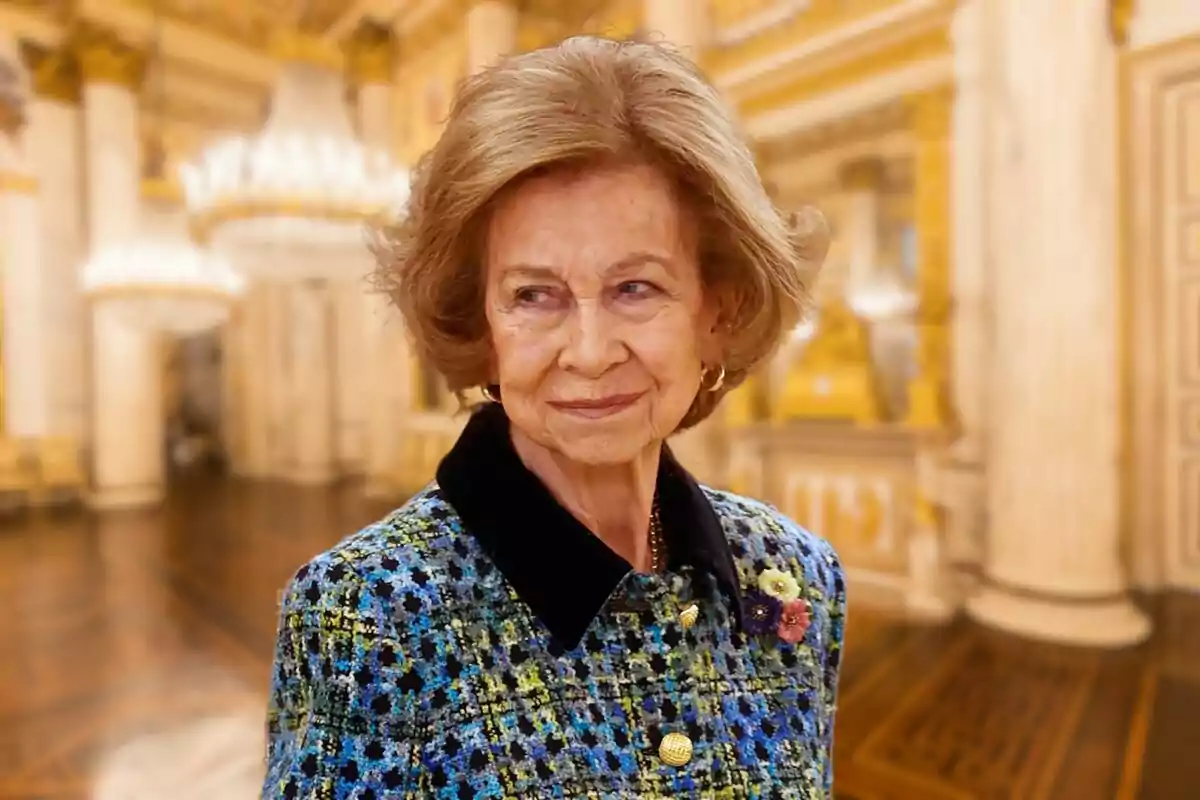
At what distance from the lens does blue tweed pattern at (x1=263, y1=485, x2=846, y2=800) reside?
74cm

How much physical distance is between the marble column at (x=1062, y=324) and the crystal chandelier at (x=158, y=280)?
18.8ft

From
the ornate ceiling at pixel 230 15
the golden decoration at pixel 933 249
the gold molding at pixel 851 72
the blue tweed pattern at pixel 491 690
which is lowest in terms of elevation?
the blue tweed pattern at pixel 491 690

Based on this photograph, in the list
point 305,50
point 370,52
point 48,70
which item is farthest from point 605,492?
point 48,70

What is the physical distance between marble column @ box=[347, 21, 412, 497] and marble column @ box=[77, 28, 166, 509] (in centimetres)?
289

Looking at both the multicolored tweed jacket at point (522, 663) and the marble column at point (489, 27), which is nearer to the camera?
the multicolored tweed jacket at point (522, 663)

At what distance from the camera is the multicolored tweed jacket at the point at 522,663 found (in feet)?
2.46

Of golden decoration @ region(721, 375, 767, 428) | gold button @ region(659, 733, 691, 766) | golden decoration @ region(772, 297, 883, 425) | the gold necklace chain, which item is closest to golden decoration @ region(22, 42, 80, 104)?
golden decoration @ region(721, 375, 767, 428)

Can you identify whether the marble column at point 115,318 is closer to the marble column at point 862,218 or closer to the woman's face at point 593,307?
the marble column at point 862,218

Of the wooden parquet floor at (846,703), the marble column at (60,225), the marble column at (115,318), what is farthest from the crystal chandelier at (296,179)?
the marble column at (60,225)

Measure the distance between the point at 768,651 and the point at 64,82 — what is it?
11880mm

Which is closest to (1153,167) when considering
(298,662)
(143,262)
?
(298,662)

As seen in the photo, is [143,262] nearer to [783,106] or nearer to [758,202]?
[783,106]

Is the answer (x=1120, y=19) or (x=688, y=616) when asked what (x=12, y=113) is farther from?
(x=688, y=616)

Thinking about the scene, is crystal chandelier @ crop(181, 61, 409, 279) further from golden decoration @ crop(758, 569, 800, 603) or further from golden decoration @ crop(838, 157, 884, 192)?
golden decoration @ crop(838, 157, 884, 192)
